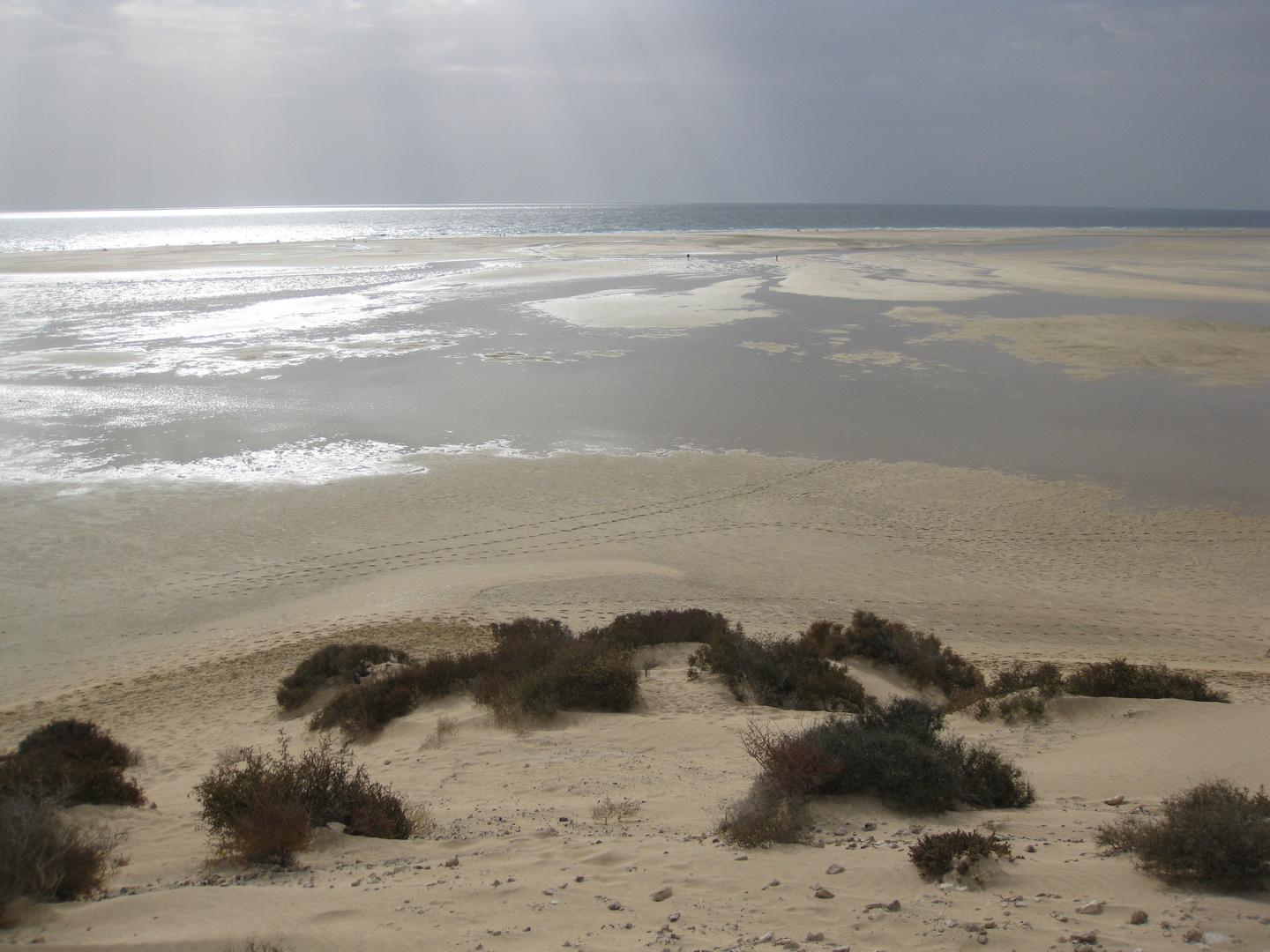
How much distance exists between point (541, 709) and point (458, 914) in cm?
351

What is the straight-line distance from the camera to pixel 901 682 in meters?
9.49

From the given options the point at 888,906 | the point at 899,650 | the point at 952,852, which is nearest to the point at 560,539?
the point at 899,650

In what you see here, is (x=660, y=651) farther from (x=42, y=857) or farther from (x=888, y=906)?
(x=42, y=857)

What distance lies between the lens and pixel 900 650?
9789 millimetres

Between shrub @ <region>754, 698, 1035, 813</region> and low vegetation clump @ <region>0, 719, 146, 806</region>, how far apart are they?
16.7ft

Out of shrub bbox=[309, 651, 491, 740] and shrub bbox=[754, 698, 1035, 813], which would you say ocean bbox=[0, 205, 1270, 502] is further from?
shrub bbox=[754, 698, 1035, 813]

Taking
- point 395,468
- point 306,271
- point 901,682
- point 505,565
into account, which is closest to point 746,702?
point 901,682

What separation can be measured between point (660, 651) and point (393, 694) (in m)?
3.14

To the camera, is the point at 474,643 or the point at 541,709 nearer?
the point at 541,709

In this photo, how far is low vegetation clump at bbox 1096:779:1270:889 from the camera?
4.38 meters

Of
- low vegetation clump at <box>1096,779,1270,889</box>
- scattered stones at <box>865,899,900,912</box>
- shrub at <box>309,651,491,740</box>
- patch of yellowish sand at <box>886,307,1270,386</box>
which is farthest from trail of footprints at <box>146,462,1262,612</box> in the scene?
patch of yellowish sand at <box>886,307,1270,386</box>

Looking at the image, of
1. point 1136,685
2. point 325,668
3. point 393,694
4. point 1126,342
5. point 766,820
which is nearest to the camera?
point 766,820

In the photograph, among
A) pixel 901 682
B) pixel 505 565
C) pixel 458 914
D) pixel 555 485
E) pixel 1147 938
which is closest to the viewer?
pixel 1147 938

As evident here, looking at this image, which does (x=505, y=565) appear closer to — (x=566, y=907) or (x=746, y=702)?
(x=746, y=702)
